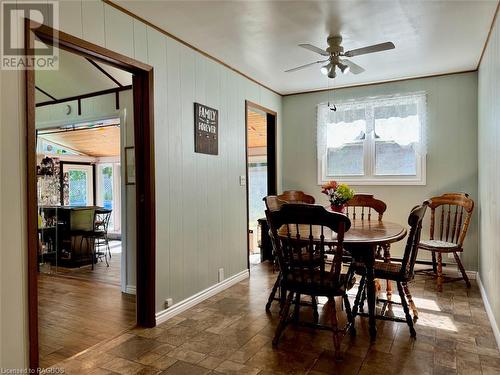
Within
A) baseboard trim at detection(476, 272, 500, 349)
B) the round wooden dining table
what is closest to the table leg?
the round wooden dining table

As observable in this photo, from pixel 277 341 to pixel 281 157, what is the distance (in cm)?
331

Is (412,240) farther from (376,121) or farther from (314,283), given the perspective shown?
(376,121)

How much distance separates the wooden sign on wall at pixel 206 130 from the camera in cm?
346

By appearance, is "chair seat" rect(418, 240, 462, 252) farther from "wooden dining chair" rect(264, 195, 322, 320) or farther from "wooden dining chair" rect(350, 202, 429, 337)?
"wooden dining chair" rect(264, 195, 322, 320)

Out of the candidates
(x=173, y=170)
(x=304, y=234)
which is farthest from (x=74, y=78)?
(x=304, y=234)

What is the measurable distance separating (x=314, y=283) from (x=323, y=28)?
6.87 ft

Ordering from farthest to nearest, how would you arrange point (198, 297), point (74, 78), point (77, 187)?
1. point (77, 187)
2. point (74, 78)
3. point (198, 297)

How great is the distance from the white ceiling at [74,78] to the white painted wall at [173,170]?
927 mm

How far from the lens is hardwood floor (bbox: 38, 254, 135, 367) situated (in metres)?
2.62

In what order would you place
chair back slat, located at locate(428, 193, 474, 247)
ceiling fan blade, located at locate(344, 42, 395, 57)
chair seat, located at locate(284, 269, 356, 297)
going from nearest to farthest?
1. chair seat, located at locate(284, 269, 356, 297)
2. ceiling fan blade, located at locate(344, 42, 395, 57)
3. chair back slat, located at locate(428, 193, 474, 247)

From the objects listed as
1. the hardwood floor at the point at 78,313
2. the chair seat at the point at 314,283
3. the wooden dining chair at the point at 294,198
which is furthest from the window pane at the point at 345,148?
the hardwood floor at the point at 78,313

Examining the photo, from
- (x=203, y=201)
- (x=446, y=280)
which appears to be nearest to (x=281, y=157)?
(x=203, y=201)

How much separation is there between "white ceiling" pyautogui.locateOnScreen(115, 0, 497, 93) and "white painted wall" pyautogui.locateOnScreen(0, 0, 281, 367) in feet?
0.77

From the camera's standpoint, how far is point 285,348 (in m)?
2.51
